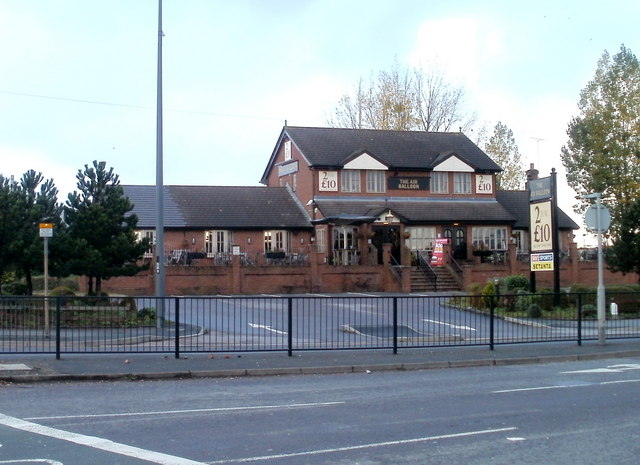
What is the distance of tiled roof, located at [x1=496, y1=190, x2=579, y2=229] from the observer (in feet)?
177

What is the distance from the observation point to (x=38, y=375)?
557 inches

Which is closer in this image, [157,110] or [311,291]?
[157,110]

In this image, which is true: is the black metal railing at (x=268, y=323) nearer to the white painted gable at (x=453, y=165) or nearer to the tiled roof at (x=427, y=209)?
the tiled roof at (x=427, y=209)

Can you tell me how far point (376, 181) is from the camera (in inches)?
1965

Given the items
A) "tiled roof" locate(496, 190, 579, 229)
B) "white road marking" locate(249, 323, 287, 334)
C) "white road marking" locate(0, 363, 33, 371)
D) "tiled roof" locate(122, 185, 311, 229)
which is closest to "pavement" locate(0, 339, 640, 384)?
"white road marking" locate(0, 363, 33, 371)

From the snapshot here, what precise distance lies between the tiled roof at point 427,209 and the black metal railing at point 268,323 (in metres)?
26.3

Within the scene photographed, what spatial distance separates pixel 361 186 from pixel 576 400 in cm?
3765

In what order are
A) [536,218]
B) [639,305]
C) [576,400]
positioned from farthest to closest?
1. [536,218]
2. [639,305]
3. [576,400]

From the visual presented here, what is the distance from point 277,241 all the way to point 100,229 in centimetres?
2088

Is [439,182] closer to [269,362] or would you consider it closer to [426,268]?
[426,268]

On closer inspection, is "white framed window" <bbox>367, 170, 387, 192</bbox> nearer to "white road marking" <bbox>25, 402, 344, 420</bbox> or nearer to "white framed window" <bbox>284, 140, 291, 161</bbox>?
"white framed window" <bbox>284, 140, 291, 161</bbox>

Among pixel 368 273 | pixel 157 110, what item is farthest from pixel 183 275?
pixel 157 110

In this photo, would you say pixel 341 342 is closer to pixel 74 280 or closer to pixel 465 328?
pixel 465 328

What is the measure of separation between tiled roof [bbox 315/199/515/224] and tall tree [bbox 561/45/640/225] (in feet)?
29.8
